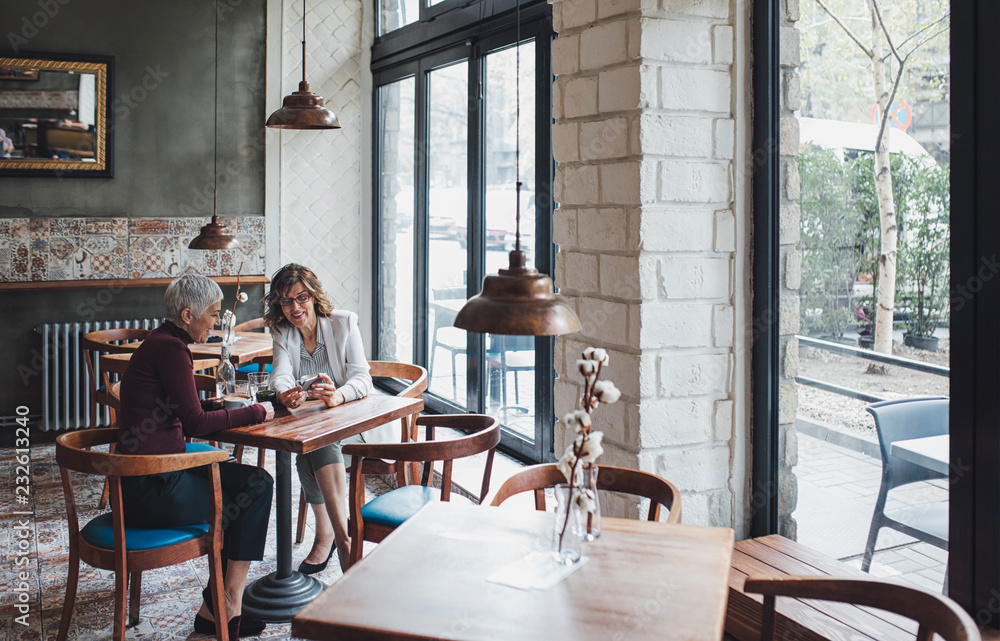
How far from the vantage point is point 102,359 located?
4578mm

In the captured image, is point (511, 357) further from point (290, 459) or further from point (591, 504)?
point (591, 504)

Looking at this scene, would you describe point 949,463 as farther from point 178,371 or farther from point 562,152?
point 178,371

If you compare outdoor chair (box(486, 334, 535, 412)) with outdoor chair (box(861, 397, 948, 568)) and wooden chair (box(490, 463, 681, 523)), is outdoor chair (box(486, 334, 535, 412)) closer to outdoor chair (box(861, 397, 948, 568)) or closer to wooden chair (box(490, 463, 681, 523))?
wooden chair (box(490, 463, 681, 523))

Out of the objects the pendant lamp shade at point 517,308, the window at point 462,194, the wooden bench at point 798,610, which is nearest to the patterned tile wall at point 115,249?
the window at point 462,194

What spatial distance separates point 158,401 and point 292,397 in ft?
1.72

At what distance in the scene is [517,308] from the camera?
163cm

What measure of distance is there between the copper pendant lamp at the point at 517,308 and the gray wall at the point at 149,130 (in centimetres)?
502

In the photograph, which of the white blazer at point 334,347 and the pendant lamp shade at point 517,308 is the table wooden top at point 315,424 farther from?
the pendant lamp shade at point 517,308

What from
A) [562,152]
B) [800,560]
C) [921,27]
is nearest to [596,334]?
[562,152]

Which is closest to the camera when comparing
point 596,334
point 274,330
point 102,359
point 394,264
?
point 596,334

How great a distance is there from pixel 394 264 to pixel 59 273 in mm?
2225

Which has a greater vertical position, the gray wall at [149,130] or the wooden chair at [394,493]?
the gray wall at [149,130]

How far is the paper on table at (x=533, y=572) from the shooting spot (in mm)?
1871

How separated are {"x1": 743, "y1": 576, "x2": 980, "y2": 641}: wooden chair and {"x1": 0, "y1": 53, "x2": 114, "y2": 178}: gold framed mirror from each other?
536 centimetres
